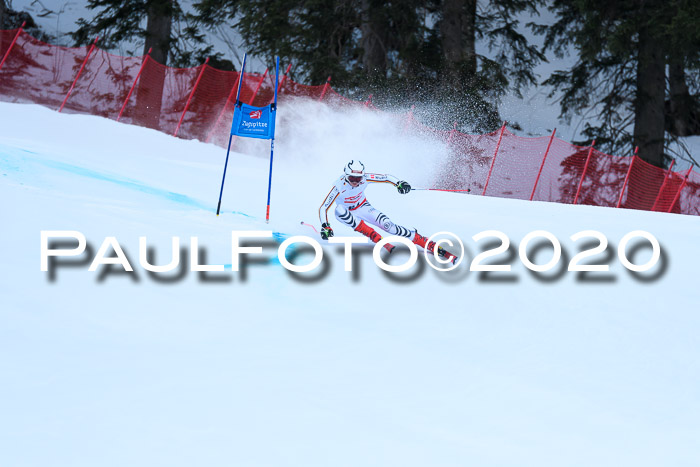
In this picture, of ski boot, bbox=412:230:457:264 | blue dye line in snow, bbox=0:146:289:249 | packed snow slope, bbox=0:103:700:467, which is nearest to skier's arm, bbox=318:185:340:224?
packed snow slope, bbox=0:103:700:467

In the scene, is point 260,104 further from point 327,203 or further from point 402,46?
point 327,203

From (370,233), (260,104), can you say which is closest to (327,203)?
(370,233)

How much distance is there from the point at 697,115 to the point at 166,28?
2264cm

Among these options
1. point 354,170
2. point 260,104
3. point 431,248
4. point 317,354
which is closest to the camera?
point 317,354

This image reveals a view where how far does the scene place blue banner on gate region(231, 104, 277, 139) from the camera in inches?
374

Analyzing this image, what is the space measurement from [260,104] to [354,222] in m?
10.4

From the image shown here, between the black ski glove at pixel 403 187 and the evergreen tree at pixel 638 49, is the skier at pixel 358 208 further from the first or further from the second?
the evergreen tree at pixel 638 49

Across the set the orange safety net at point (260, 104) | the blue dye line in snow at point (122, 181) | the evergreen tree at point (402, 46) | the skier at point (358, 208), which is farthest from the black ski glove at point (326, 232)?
the evergreen tree at point (402, 46)

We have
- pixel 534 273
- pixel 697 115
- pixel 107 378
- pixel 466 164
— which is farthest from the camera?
pixel 697 115

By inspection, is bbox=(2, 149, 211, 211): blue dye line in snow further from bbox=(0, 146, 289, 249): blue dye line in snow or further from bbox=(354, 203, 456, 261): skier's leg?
bbox=(354, 203, 456, 261): skier's leg

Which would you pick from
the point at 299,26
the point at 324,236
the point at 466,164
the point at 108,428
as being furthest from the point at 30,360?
the point at 299,26

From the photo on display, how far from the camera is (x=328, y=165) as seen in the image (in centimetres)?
1819

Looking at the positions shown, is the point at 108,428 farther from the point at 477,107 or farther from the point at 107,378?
the point at 477,107

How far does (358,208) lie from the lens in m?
8.96
